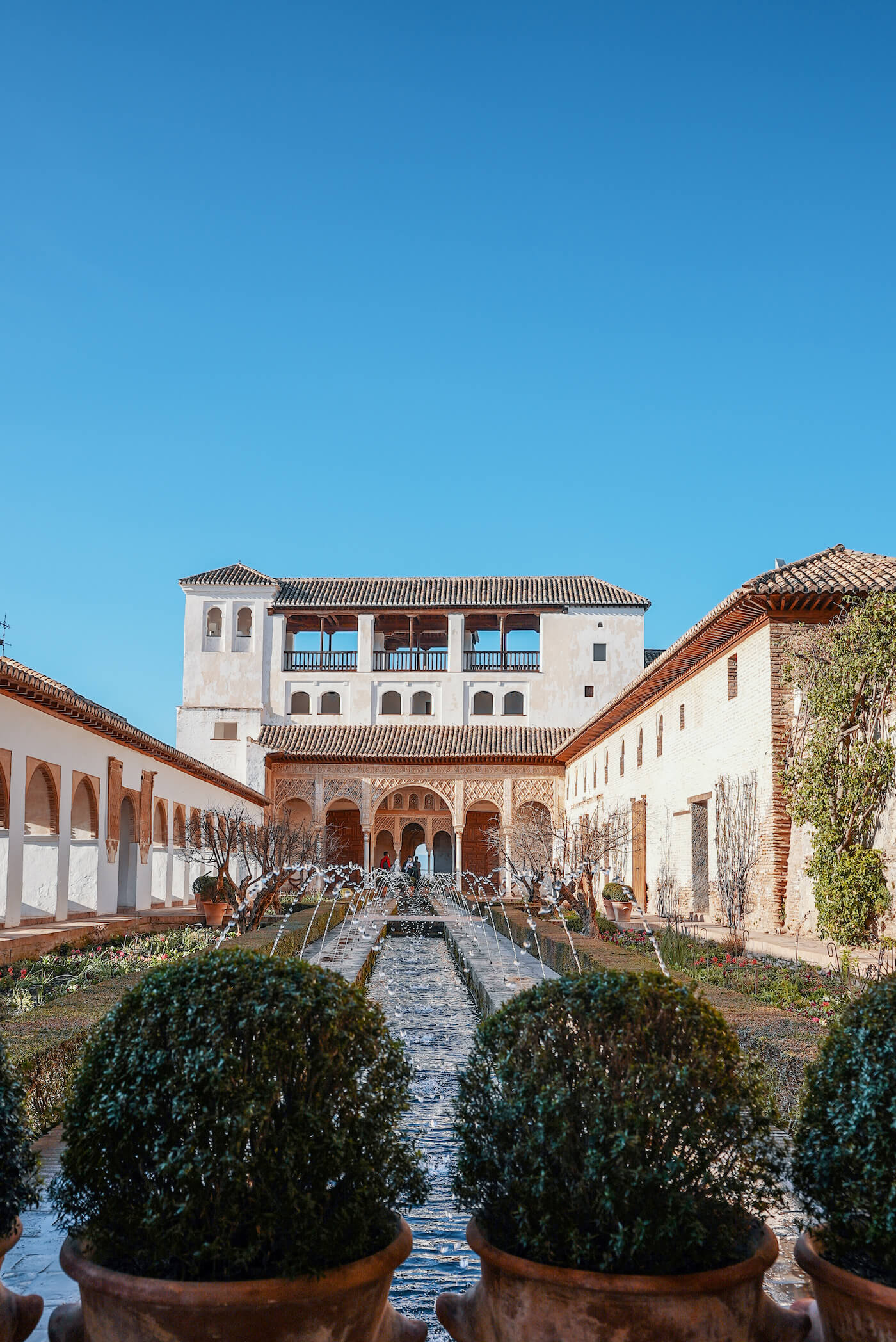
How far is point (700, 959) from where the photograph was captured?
37.8 ft

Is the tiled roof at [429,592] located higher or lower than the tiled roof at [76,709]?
higher

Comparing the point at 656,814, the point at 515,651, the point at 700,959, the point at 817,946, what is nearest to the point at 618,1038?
the point at 700,959

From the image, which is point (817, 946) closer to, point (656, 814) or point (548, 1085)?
point (656, 814)

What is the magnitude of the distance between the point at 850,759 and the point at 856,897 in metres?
1.67

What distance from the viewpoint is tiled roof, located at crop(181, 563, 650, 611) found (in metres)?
36.6

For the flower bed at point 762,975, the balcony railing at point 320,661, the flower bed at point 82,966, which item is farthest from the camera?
the balcony railing at point 320,661

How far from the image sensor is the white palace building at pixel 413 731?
18594 mm

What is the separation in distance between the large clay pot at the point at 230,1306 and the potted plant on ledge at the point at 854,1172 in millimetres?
976

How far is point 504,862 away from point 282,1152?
32614mm

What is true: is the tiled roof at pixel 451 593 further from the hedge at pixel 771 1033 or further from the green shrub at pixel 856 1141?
the green shrub at pixel 856 1141

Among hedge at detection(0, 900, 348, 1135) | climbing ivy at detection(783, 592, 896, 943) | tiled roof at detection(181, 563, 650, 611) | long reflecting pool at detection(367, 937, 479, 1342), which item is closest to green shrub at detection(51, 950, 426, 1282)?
long reflecting pool at detection(367, 937, 479, 1342)

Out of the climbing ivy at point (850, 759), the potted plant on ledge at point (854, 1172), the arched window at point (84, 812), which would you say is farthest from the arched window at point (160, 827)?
the potted plant on ledge at point (854, 1172)

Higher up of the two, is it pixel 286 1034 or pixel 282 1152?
pixel 286 1034

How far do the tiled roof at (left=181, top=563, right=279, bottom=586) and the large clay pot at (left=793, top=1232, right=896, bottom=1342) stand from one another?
116 feet
